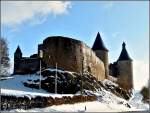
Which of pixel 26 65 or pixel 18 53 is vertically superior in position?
pixel 18 53

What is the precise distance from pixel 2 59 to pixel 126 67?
38.4m

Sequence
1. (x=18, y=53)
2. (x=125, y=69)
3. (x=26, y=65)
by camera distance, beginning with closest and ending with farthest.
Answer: (x=26, y=65)
(x=18, y=53)
(x=125, y=69)

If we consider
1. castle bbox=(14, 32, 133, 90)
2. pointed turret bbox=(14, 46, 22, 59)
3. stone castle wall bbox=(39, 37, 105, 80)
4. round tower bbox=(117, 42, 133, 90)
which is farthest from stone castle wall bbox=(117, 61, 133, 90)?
pointed turret bbox=(14, 46, 22, 59)

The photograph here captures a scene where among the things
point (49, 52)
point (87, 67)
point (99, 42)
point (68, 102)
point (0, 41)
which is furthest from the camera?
point (99, 42)

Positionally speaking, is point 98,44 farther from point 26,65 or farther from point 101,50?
point 26,65

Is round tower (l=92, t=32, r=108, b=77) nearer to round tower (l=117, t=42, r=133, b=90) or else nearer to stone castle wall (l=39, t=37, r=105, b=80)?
round tower (l=117, t=42, r=133, b=90)

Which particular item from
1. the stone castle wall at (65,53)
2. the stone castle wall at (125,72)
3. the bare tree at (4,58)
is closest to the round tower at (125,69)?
the stone castle wall at (125,72)

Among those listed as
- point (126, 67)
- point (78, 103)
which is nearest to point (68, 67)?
point (78, 103)

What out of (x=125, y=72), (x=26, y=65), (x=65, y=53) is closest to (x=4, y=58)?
(x=26, y=65)

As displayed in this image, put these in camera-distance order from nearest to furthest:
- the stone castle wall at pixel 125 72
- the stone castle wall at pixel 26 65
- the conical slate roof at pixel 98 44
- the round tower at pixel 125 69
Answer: the stone castle wall at pixel 26 65 → the conical slate roof at pixel 98 44 → the stone castle wall at pixel 125 72 → the round tower at pixel 125 69

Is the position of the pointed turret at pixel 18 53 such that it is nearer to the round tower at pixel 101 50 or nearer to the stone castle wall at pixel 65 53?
the stone castle wall at pixel 65 53

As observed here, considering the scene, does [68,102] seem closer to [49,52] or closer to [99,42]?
[49,52]

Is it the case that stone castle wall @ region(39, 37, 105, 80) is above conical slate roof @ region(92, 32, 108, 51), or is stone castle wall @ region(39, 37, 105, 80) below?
below

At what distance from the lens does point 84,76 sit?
164 ft
